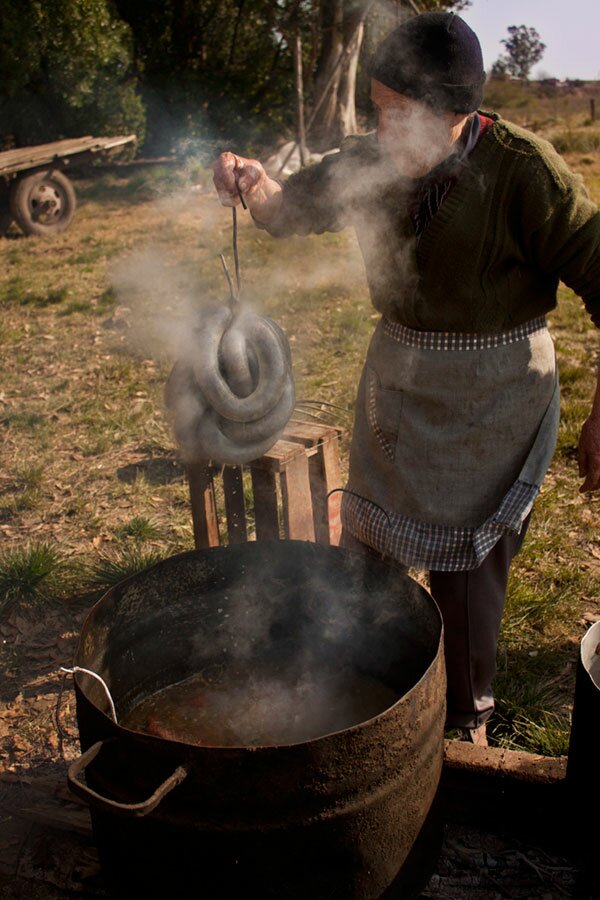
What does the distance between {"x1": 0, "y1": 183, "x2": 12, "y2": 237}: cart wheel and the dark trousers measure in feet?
33.2

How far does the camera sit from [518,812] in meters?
2.41

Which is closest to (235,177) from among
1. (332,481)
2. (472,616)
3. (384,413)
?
(384,413)

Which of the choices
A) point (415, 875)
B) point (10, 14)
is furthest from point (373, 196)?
point (10, 14)

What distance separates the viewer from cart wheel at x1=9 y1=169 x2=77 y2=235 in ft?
35.7

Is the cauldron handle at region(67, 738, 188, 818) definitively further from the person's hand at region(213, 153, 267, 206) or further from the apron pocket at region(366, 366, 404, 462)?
the person's hand at region(213, 153, 267, 206)

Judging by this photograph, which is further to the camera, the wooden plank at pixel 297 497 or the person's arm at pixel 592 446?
the wooden plank at pixel 297 497

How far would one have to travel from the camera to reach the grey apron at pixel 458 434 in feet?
7.59

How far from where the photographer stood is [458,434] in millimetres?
2369

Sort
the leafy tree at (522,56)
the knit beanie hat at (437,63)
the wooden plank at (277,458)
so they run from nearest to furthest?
the knit beanie hat at (437,63) < the wooden plank at (277,458) < the leafy tree at (522,56)

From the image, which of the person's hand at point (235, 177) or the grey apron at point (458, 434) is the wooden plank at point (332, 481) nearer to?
the grey apron at point (458, 434)

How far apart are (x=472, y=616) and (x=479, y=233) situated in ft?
3.67

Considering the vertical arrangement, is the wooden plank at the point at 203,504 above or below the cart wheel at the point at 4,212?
below

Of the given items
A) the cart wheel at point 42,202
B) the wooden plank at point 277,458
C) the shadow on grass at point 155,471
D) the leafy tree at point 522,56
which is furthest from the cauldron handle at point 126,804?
the leafy tree at point 522,56

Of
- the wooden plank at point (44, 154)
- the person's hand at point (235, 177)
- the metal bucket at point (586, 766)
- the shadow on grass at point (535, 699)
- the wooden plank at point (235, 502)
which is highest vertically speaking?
the wooden plank at point (44, 154)
